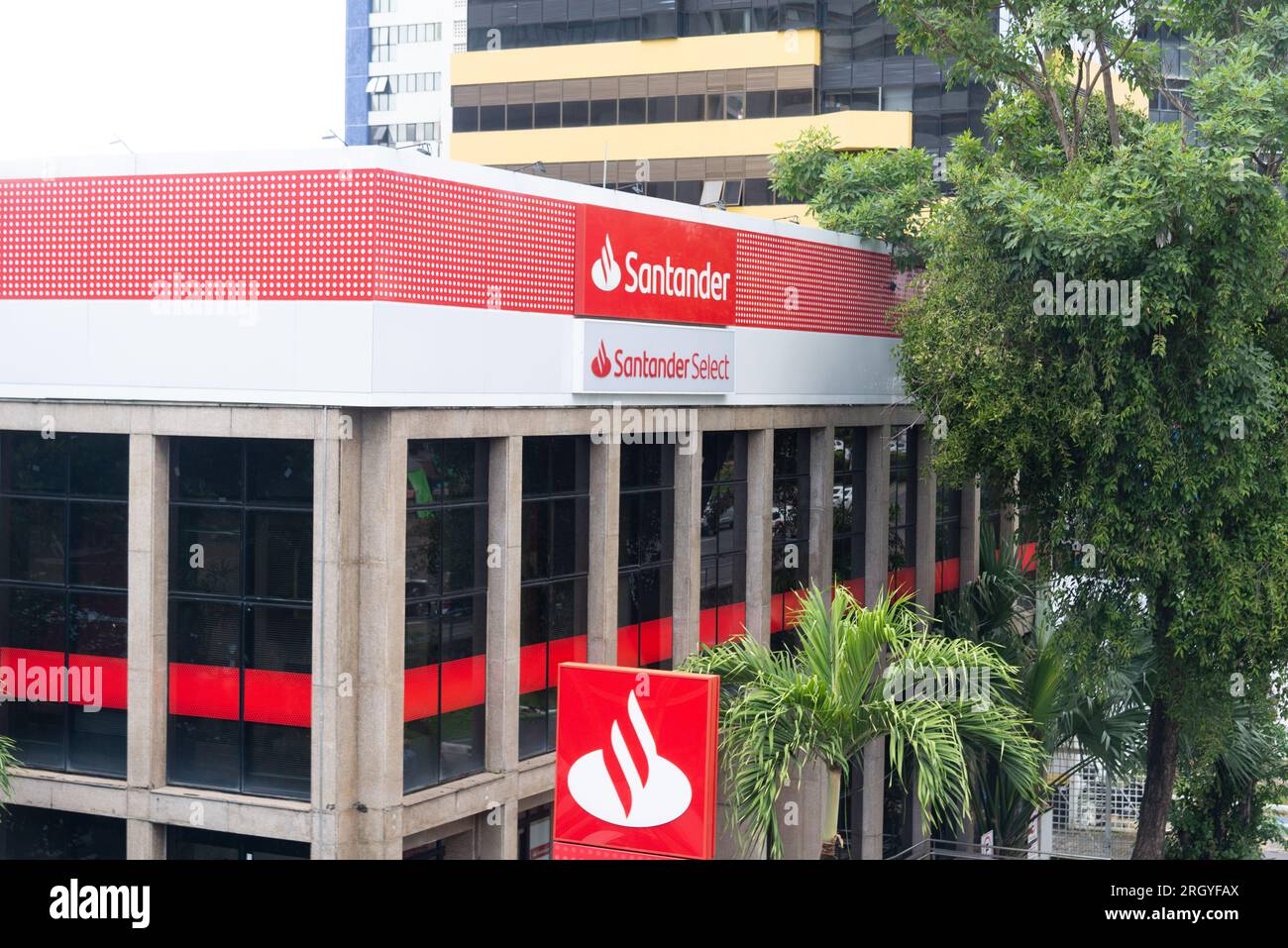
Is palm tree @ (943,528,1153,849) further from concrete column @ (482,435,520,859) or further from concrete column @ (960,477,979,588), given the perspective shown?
concrete column @ (482,435,520,859)

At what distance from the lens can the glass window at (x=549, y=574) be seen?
1894cm

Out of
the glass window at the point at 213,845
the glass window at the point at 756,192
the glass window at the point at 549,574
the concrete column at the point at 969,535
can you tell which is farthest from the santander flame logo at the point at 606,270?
the glass window at the point at 756,192

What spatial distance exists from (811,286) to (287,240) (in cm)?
1050

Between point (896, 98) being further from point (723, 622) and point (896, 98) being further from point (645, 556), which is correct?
point (645, 556)

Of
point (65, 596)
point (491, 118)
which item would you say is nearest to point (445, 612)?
point (65, 596)

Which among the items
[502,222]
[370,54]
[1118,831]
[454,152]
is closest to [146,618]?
[502,222]

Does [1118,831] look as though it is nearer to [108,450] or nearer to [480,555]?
[480,555]

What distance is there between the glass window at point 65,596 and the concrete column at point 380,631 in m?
3.23

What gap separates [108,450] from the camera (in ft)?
57.6

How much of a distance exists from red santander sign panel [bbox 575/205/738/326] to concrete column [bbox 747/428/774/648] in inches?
84.1

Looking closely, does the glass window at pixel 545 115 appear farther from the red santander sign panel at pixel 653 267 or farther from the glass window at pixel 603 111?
the red santander sign panel at pixel 653 267

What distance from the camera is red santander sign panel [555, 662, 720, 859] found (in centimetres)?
1334

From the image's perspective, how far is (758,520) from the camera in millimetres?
23047
